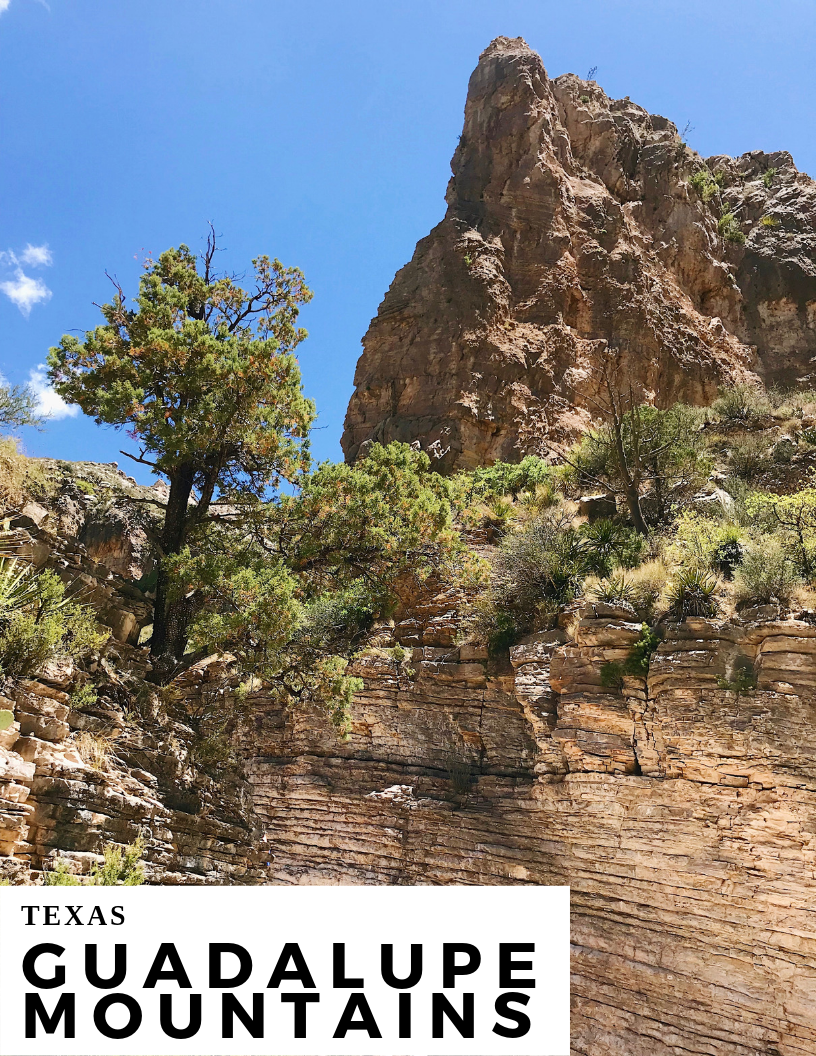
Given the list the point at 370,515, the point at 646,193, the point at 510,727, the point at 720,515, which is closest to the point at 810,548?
the point at 720,515

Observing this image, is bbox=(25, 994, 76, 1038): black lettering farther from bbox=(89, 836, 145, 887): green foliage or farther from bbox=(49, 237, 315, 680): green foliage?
bbox=(49, 237, 315, 680): green foliage

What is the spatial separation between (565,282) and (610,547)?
12432mm

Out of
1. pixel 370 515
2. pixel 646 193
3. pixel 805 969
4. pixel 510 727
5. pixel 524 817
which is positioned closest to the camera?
pixel 805 969

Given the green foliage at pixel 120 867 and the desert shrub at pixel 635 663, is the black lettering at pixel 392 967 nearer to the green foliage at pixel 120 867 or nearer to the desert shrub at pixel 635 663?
the green foliage at pixel 120 867

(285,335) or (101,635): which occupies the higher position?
(285,335)

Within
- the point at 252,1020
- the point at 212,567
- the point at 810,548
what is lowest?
the point at 252,1020

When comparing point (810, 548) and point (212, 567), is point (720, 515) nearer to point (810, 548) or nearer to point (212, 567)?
point (810, 548)

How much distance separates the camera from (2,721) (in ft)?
21.3

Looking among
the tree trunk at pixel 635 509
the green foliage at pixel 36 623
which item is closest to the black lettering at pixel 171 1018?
the green foliage at pixel 36 623

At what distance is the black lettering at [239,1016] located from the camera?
501cm

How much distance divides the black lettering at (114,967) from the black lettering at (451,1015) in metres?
2.28

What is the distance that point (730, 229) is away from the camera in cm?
2695

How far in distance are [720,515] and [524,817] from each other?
699 cm

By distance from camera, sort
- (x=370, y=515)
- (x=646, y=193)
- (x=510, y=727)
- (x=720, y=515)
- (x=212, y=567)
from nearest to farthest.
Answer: (x=212, y=567) → (x=370, y=515) → (x=510, y=727) → (x=720, y=515) → (x=646, y=193)
